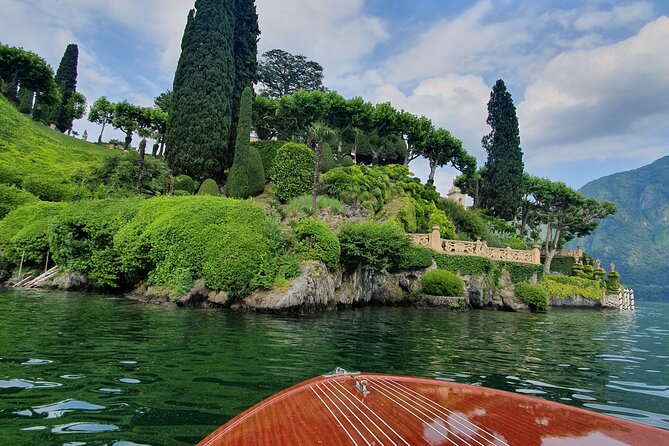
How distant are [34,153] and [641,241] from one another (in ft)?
612

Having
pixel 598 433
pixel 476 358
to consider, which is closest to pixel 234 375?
pixel 598 433

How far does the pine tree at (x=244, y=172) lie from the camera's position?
95.7ft

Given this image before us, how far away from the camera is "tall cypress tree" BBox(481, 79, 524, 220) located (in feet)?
141

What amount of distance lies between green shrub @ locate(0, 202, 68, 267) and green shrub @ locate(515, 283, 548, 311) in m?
27.5

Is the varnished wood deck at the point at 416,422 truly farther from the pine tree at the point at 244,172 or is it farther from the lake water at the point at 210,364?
the pine tree at the point at 244,172

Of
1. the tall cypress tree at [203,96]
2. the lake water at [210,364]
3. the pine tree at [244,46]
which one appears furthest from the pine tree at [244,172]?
the lake water at [210,364]

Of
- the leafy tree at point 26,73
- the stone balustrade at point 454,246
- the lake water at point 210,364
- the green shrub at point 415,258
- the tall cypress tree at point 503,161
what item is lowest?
the lake water at point 210,364

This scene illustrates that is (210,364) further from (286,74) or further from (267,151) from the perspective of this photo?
(286,74)

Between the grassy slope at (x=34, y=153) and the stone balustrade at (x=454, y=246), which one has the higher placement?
the grassy slope at (x=34, y=153)

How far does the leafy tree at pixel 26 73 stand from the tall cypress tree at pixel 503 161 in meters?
52.0

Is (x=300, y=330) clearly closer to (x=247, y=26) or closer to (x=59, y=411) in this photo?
(x=59, y=411)

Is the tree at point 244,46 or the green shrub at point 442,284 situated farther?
the tree at point 244,46

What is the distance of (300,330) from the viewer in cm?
1088

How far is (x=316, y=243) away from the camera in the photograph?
17547mm
